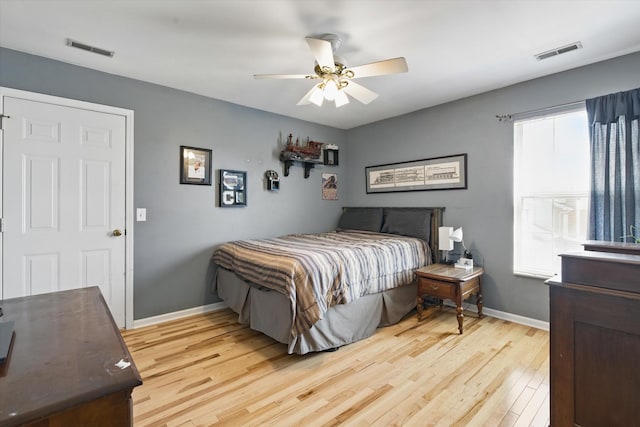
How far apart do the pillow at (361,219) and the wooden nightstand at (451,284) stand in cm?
109

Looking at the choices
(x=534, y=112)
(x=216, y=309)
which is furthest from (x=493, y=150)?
(x=216, y=309)

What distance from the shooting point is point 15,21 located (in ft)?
6.88

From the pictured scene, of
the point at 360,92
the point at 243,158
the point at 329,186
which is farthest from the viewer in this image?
the point at 329,186

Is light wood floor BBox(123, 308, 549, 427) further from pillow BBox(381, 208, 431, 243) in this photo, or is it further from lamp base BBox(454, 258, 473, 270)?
pillow BBox(381, 208, 431, 243)

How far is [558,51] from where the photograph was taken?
2.49 meters

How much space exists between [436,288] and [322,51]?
7.87 feet

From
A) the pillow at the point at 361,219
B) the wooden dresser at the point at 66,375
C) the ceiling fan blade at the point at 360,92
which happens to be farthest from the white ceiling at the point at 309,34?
the wooden dresser at the point at 66,375

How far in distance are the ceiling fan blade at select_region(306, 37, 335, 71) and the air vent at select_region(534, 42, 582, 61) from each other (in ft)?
6.05

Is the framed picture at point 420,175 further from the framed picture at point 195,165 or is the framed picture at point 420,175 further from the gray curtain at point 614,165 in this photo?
the framed picture at point 195,165

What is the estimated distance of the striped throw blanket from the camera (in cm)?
227

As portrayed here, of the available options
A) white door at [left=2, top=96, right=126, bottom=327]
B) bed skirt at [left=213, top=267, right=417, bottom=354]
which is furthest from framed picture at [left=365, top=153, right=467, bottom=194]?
white door at [left=2, top=96, right=126, bottom=327]

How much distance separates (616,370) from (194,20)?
10.0 feet

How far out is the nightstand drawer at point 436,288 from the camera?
2.91 m

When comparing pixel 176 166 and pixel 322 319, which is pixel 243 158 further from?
pixel 322 319
